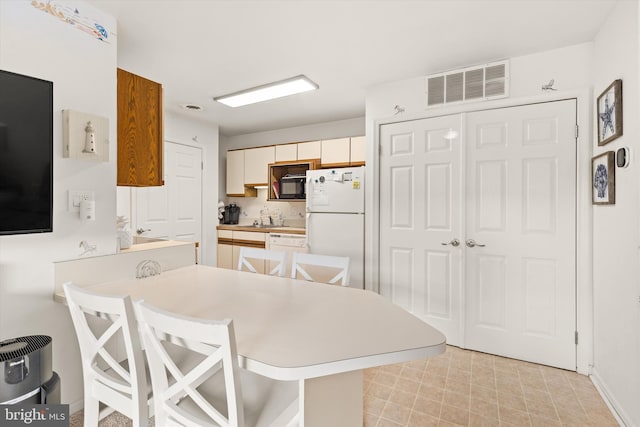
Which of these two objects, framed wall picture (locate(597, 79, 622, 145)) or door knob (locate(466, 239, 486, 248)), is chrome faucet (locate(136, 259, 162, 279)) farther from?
framed wall picture (locate(597, 79, 622, 145))

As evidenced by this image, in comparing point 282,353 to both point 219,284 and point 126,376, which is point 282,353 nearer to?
point 126,376

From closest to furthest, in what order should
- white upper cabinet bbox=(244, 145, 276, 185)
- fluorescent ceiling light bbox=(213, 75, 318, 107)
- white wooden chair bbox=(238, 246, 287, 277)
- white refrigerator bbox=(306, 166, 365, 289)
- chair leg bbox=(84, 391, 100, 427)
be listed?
chair leg bbox=(84, 391, 100, 427) → white wooden chair bbox=(238, 246, 287, 277) → fluorescent ceiling light bbox=(213, 75, 318, 107) → white refrigerator bbox=(306, 166, 365, 289) → white upper cabinet bbox=(244, 145, 276, 185)

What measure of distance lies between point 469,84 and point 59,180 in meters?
3.09

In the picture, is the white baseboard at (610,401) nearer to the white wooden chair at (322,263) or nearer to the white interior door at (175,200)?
the white wooden chair at (322,263)

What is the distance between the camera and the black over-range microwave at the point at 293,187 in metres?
4.50

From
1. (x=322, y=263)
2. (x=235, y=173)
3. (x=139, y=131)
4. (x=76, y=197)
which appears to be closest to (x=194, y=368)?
(x=322, y=263)

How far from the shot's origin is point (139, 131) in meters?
2.29

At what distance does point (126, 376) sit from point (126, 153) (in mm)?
1516

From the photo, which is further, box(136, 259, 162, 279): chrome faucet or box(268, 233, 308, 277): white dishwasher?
box(268, 233, 308, 277): white dishwasher

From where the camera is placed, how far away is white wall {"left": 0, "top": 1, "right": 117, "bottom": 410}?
1651mm

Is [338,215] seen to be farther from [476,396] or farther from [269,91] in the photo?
[476,396]

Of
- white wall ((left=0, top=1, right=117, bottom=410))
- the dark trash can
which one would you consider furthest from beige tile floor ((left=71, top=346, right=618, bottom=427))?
the dark trash can

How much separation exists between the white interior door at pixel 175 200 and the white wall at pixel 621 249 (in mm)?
4474

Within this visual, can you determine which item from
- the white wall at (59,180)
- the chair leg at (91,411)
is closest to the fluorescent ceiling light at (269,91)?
the white wall at (59,180)
